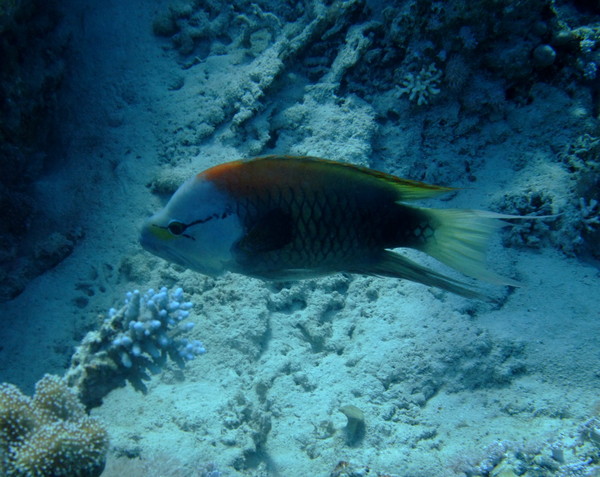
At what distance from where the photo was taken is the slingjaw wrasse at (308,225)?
1810mm

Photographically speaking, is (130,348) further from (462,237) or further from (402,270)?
(462,237)

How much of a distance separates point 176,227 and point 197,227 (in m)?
0.11

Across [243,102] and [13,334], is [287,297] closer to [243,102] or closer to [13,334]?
[243,102]

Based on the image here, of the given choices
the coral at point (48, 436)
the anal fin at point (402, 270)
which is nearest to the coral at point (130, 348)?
the coral at point (48, 436)

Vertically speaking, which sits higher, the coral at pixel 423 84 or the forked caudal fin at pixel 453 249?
the coral at pixel 423 84

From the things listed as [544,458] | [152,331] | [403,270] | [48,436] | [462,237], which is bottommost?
[544,458]

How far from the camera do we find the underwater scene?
6.43ft

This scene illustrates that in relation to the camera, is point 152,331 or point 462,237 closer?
point 462,237

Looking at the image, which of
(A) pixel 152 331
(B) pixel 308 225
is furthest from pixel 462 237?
(A) pixel 152 331

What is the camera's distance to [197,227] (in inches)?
74.6

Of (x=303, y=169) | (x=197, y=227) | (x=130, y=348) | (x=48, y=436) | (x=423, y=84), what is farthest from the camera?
(x=423, y=84)

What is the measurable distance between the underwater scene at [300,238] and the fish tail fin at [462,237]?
2 cm

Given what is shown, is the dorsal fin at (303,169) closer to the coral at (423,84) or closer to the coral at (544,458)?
the coral at (544,458)

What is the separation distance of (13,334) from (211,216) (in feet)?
12.2
